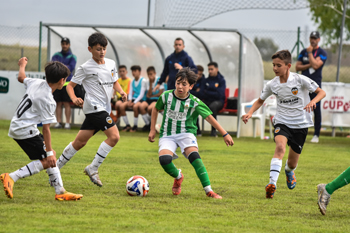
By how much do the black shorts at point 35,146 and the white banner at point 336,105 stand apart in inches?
388

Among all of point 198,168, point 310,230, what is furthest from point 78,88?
point 310,230

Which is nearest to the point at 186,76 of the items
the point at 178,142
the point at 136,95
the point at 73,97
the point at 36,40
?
the point at 178,142

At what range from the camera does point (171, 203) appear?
441 centimetres

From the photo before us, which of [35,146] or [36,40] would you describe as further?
[36,40]

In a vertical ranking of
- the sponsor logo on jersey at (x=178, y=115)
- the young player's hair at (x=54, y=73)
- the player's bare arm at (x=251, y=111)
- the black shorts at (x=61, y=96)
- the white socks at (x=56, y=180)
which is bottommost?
the white socks at (x=56, y=180)

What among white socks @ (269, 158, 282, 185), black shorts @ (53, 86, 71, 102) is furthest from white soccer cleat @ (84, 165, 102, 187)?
black shorts @ (53, 86, 71, 102)

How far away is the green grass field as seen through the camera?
3.57m

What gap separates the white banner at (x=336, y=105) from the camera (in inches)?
502

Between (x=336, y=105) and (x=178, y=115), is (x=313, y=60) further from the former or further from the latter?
(x=178, y=115)

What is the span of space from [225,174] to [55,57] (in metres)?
7.09

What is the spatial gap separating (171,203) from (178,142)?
879mm

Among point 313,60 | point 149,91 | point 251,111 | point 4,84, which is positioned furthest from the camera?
point 4,84

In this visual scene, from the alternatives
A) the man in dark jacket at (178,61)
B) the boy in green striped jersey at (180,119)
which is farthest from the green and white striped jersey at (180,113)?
the man in dark jacket at (178,61)

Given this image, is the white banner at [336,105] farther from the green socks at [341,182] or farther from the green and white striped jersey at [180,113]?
the green socks at [341,182]
